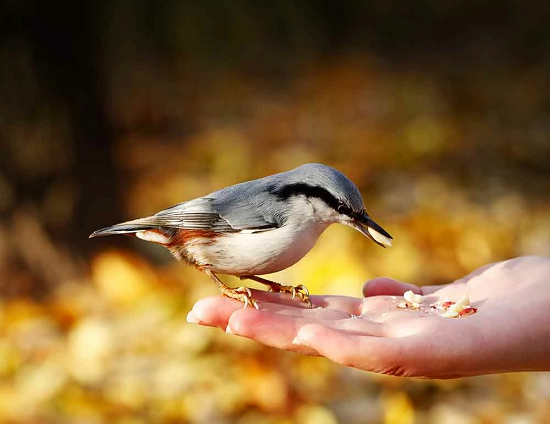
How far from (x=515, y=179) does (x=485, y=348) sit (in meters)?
4.26

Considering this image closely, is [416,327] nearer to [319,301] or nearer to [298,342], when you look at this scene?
[298,342]

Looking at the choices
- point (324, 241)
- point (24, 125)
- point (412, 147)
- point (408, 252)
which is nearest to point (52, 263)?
point (24, 125)

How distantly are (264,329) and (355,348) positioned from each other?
25 centimetres

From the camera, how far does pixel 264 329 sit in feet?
5.66

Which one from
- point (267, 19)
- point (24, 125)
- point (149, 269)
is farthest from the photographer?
point (267, 19)

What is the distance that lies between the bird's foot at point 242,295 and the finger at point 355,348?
1.40ft

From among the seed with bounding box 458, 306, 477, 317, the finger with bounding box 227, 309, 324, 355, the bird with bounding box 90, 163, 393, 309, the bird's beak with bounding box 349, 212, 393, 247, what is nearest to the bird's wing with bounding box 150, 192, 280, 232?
the bird with bounding box 90, 163, 393, 309

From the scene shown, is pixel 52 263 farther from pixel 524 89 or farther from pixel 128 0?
pixel 524 89

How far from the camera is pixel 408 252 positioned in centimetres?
437

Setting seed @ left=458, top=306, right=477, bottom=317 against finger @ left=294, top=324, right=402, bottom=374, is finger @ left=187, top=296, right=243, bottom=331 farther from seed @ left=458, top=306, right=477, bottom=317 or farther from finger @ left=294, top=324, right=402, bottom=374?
seed @ left=458, top=306, right=477, bottom=317

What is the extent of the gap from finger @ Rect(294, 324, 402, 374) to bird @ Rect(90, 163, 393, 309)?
392 mm

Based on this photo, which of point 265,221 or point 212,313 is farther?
point 265,221

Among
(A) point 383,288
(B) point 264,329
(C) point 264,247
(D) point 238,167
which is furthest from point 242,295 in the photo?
(D) point 238,167

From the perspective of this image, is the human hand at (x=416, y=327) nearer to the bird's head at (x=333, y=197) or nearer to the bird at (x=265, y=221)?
the bird at (x=265, y=221)
